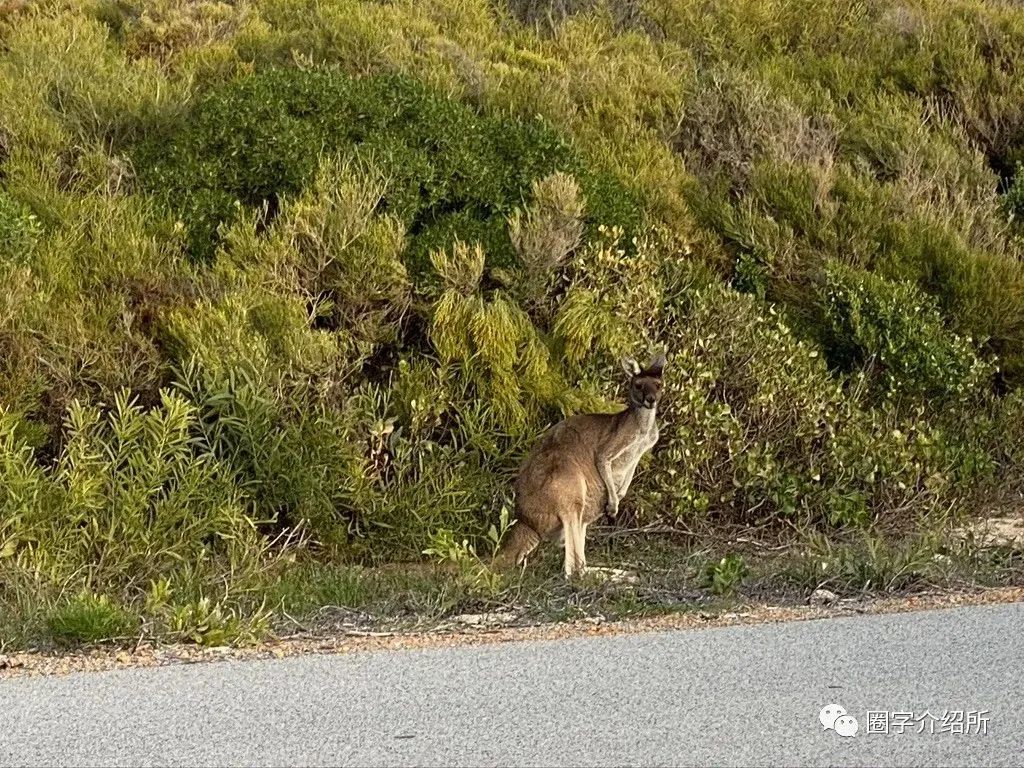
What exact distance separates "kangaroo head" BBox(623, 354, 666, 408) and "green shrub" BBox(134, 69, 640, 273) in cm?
283

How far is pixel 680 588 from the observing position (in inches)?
355

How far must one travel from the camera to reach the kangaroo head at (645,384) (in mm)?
9898

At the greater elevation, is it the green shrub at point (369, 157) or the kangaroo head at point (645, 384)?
the green shrub at point (369, 157)

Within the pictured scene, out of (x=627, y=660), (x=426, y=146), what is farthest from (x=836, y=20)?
(x=627, y=660)

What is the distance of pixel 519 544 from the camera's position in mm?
9750

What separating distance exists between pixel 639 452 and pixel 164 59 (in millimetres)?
8789

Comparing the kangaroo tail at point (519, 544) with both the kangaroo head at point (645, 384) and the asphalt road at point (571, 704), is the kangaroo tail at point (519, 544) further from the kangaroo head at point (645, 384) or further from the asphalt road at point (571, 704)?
the asphalt road at point (571, 704)

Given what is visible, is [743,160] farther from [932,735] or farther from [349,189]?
[932,735]

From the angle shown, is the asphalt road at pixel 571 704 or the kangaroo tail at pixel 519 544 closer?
the asphalt road at pixel 571 704

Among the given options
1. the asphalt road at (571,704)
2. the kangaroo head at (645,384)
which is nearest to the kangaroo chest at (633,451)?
the kangaroo head at (645,384)

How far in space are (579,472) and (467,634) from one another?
2.28 metres

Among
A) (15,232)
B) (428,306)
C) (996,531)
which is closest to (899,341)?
(996,531)

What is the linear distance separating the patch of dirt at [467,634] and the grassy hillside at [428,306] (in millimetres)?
883

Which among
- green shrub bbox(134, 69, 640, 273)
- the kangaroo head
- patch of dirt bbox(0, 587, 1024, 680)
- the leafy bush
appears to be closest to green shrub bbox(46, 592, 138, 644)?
patch of dirt bbox(0, 587, 1024, 680)
